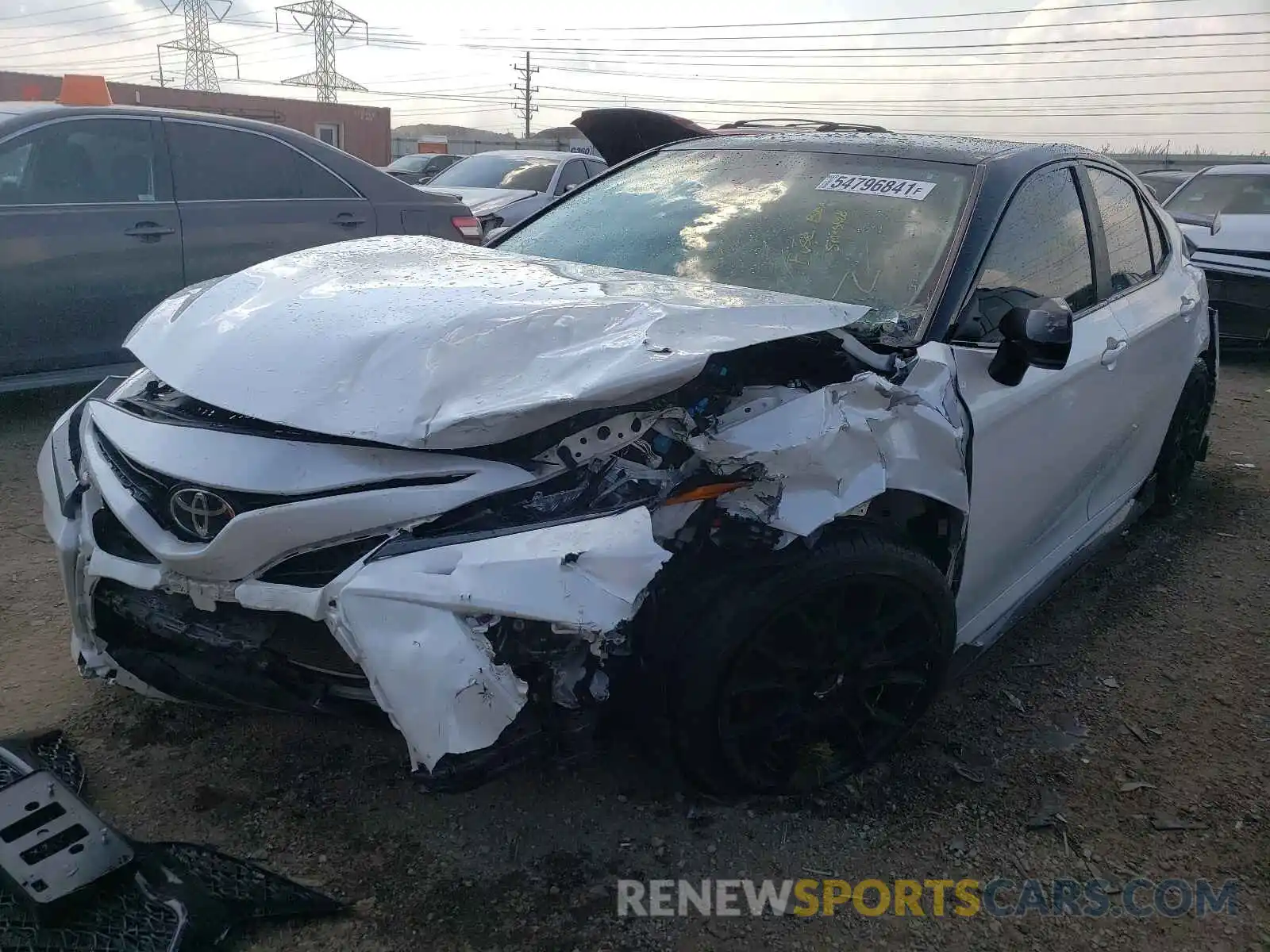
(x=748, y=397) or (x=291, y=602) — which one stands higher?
(x=748, y=397)

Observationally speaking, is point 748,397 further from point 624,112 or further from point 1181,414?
point 1181,414

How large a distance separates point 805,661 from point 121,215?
4229 mm

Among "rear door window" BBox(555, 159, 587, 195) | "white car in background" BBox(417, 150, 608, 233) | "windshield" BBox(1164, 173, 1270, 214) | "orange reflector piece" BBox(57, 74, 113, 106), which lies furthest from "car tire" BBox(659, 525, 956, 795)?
"rear door window" BBox(555, 159, 587, 195)

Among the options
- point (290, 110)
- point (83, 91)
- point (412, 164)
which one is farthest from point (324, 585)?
point (290, 110)

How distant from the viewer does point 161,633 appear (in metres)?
2.08

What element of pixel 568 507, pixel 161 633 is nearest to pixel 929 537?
pixel 568 507

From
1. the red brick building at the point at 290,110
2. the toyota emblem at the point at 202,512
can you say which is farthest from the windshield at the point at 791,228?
the red brick building at the point at 290,110

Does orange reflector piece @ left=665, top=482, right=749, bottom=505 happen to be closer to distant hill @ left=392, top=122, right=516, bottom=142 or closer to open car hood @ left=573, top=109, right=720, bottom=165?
open car hood @ left=573, top=109, right=720, bottom=165

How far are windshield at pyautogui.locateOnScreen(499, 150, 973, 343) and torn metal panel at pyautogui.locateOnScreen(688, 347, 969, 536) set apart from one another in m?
0.28

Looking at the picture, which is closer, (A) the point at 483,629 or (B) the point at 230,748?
(A) the point at 483,629

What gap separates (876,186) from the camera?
293 centimetres

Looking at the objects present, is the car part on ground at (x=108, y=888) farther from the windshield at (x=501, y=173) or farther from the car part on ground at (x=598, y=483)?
the windshield at (x=501, y=173)

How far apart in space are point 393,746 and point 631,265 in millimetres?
1548

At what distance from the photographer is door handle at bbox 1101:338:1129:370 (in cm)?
303
